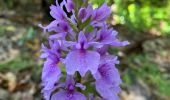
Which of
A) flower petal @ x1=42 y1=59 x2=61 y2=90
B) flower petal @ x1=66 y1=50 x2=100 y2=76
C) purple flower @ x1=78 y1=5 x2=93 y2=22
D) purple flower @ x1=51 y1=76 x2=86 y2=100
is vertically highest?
purple flower @ x1=78 y1=5 x2=93 y2=22

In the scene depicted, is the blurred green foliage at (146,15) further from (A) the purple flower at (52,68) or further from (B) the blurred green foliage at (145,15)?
(A) the purple flower at (52,68)

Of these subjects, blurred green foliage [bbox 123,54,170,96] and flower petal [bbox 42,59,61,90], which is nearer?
flower petal [bbox 42,59,61,90]

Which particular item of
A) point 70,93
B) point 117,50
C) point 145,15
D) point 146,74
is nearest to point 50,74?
point 70,93

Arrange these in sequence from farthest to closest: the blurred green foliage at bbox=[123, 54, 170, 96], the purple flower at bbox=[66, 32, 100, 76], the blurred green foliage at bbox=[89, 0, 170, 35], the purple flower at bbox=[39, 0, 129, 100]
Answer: the blurred green foliage at bbox=[89, 0, 170, 35] < the blurred green foliage at bbox=[123, 54, 170, 96] < the purple flower at bbox=[39, 0, 129, 100] < the purple flower at bbox=[66, 32, 100, 76]

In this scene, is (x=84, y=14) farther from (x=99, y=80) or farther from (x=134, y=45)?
(x=134, y=45)

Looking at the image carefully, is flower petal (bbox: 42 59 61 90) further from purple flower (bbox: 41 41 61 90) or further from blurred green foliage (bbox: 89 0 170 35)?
blurred green foliage (bbox: 89 0 170 35)

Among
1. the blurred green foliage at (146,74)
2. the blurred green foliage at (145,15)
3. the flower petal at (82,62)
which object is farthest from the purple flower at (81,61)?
the blurred green foliage at (146,74)

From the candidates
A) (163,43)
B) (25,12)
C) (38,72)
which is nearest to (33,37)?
(38,72)

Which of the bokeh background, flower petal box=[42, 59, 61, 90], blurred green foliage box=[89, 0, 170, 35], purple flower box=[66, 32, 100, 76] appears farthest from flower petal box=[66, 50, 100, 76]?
blurred green foliage box=[89, 0, 170, 35]
